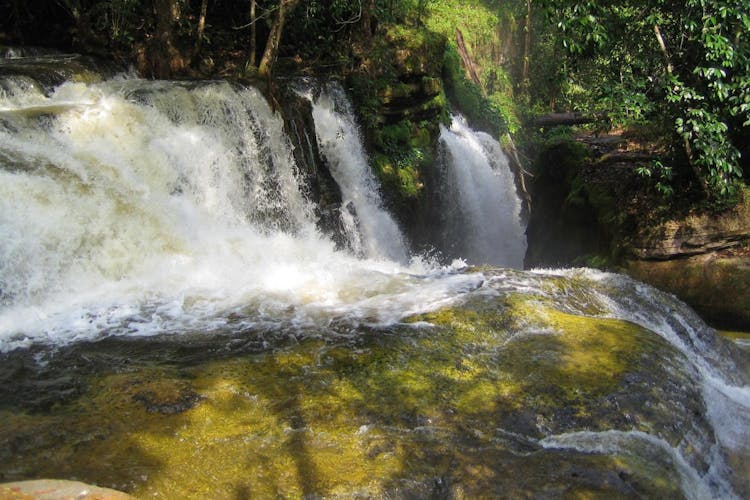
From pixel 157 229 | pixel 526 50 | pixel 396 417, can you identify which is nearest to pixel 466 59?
pixel 526 50

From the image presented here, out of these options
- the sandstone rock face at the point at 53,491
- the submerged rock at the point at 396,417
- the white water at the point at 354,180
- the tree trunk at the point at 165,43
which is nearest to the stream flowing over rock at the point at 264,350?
the submerged rock at the point at 396,417

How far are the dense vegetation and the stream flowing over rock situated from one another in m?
2.30

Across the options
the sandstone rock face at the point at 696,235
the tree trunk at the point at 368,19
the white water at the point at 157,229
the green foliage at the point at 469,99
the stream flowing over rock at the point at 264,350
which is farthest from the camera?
the green foliage at the point at 469,99

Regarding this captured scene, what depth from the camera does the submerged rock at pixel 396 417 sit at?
311 centimetres

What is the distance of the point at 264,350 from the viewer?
180 inches

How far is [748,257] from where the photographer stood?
26.8 ft

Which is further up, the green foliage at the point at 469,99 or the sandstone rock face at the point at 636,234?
the green foliage at the point at 469,99

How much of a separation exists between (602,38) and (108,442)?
775cm

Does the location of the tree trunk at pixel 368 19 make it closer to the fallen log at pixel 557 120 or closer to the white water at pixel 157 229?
the white water at pixel 157 229

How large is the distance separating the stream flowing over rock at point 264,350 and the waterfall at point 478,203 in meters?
5.54

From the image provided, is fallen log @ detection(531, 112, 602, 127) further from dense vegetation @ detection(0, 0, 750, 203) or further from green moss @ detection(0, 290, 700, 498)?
green moss @ detection(0, 290, 700, 498)

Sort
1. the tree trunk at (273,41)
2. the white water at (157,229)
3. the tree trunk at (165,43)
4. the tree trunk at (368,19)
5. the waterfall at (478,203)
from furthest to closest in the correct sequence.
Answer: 1. the waterfall at (478,203)
2. the tree trunk at (368,19)
3. the tree trunk at (273,41)
4. the tree trunk at (165,43)
5. the white water at (157,229)

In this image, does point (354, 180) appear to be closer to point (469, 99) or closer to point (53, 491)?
point (469, 99)

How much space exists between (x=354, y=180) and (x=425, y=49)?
367 cm
